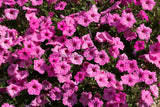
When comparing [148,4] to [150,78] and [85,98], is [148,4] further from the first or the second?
[85,98]

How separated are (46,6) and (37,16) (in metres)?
0.26

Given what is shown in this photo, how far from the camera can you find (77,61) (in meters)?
3.37

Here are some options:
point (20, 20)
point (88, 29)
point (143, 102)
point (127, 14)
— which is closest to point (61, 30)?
point (88, 29)

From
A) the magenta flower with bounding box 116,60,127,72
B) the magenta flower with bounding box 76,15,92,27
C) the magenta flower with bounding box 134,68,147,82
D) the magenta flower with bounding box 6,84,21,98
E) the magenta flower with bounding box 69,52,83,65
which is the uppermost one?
the magenta flower with bounding box 76,15,92,27

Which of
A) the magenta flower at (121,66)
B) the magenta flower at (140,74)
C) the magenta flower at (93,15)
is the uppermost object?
the magenta flower at (93,15)

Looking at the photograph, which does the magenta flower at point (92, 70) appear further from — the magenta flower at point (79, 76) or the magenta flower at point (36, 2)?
the magenta flower at point (36, 2)

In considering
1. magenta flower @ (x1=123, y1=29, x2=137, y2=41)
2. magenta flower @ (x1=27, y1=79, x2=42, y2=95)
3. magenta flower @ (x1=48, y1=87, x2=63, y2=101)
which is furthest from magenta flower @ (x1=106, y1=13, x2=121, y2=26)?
magenta flower @ (x1=27, y1=79, x2=42, y2=95)

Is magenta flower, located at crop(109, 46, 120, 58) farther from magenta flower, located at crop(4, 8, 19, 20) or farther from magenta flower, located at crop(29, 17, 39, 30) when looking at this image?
magenta flower, located at crop(4, 8, 19, 20)

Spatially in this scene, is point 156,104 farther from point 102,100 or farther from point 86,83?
point 86,83

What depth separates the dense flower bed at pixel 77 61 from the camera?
3.24 meters

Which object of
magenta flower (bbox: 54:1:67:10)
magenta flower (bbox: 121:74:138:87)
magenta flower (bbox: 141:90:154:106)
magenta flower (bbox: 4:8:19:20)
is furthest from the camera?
magenta flower (bbox: 54:1:67:10)

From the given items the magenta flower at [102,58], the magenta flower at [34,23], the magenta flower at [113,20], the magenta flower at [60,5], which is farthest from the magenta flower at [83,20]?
the magenta flower at [34,23]

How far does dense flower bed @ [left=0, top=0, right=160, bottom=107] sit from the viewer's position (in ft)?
10.6

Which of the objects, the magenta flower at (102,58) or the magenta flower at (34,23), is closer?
the magenta flower at (102,58)
